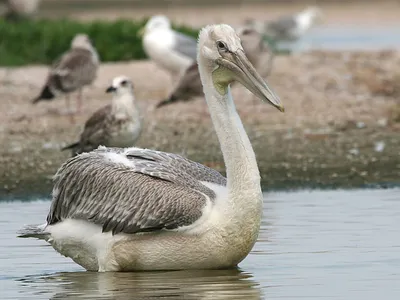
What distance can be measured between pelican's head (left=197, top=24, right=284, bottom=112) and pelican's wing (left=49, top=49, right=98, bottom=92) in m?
7.79

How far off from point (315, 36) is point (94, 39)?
12003 millimetres

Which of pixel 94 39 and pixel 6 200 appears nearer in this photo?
pixel 6 200

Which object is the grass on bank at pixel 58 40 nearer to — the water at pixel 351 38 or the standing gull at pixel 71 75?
the standing gull at pixel 71 75

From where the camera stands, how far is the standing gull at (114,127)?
12.3 m

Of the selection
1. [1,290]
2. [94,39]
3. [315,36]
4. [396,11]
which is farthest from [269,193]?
[396,11]

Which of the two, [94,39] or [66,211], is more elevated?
[94,39]

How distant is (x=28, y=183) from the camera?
11703mm

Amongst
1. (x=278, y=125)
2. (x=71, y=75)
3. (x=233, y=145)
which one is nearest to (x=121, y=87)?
(x=278, y=125)

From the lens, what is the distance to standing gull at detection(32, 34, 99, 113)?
51.6 feet

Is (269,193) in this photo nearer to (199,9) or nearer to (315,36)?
(315,36)

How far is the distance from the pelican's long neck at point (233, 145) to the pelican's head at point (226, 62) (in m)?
0.05

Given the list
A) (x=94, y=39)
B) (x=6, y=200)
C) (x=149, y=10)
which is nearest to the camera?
(x=6, y=200)

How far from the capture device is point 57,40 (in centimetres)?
2034

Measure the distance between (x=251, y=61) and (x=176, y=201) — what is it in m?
8.44
